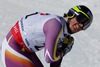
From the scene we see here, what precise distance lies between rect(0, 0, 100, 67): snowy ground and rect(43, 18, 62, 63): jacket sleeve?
4.59 ft

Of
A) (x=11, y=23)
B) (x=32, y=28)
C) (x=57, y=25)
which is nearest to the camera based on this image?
(x=57, y=25)

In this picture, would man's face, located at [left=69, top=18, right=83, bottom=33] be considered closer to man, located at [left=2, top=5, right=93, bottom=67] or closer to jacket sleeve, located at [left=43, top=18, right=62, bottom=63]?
man, located at [left=2, top=5, right=93, bottom=67]

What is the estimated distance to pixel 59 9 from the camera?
525cm

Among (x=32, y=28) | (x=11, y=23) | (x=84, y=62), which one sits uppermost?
(x=32, y=28)

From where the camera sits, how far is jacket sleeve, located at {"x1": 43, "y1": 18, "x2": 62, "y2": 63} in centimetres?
249

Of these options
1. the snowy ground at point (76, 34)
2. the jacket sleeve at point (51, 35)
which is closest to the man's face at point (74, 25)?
the jacket sleeve at point (51, 35)

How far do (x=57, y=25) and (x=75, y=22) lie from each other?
156mm

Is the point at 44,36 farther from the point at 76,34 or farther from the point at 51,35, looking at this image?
the point at 76,34

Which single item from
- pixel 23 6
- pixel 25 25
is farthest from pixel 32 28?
pixel 23 6

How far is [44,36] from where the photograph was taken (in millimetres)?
2643

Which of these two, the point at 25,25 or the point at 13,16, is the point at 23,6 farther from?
the point at 25,25

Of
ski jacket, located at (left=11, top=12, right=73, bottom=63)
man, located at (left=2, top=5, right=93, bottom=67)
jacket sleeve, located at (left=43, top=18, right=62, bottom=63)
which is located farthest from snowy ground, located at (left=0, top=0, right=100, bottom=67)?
jacket sleeve, located at (left=43, top=18, right=62, bottom=63)

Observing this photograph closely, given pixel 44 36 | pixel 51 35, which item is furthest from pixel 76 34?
pixel 51 35

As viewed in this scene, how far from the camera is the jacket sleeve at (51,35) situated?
2494 millimetres
